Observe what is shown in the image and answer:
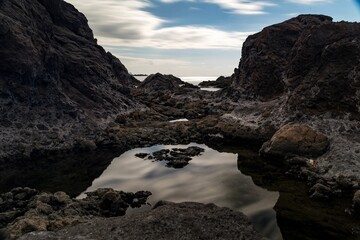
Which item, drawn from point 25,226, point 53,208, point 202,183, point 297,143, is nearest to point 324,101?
point 297,143

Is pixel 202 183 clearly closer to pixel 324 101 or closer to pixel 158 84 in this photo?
pixel 324 101

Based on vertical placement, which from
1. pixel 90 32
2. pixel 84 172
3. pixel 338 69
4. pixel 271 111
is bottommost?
pixel 84 172

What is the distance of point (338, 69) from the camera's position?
55.6 metres

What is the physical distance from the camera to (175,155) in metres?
51.6

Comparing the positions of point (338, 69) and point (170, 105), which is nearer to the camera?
point (338, 69)

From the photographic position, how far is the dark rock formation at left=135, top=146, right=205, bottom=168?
47678 millimetres

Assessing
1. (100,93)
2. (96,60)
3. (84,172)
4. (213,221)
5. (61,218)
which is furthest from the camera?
(96,60)

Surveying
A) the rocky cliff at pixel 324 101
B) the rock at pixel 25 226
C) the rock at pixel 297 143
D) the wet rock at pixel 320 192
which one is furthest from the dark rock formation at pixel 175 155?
the rock at pixel 25 226

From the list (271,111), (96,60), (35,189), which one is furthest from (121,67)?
(35,189)

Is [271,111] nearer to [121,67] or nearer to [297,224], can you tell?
[297,224]

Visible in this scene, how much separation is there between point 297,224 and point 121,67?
102313mm

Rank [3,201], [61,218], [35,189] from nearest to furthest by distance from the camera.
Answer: [61,218] < [3,201] < [35,189]

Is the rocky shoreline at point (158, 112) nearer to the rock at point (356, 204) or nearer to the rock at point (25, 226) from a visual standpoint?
the rock at point (356, 204)

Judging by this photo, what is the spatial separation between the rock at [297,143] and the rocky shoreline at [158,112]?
129 mm
